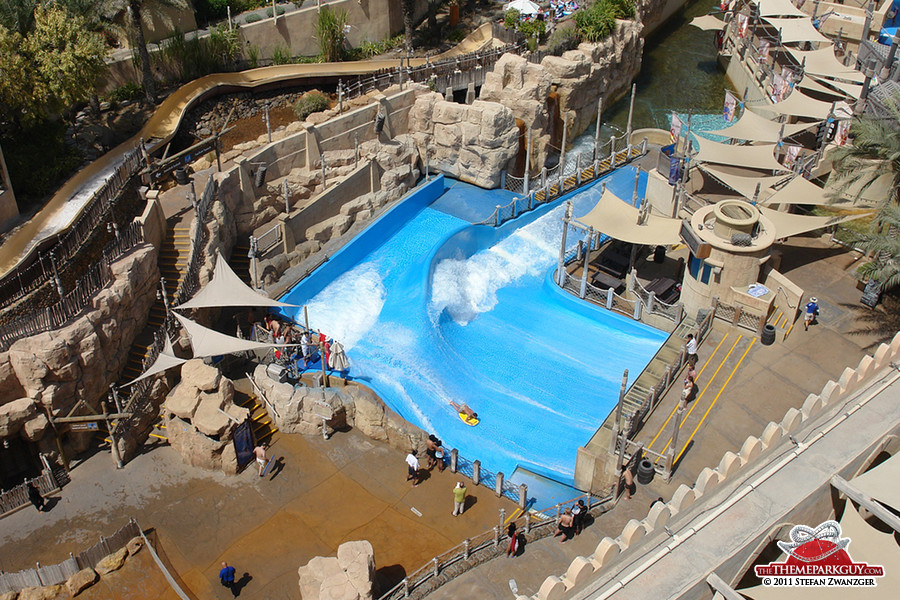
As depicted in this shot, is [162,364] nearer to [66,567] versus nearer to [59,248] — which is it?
[59,248]

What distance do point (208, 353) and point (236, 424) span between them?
9.13ft

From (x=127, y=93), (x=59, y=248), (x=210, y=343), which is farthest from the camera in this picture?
(x=127, y=93)

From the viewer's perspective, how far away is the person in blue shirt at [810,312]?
2972 centimetres

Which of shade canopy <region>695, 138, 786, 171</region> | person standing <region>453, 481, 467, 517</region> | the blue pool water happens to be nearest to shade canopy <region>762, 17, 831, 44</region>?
shade canopy <region>695, 138, 786, 171</region>

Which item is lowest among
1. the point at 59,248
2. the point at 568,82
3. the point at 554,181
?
the point at 554,181

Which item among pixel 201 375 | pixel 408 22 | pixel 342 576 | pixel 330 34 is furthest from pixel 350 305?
pixel 408 22

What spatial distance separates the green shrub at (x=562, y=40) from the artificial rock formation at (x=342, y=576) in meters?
33.4

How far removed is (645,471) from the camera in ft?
81.1

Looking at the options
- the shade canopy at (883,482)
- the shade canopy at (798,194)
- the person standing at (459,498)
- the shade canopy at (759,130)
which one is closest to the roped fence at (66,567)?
the person standing at (459,498)

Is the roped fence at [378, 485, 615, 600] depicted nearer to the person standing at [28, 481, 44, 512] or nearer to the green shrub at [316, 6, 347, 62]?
the person standing at [28, 481, 44, 512]

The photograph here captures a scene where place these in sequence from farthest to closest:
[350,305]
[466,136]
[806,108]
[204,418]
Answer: [806,108], [466,136], [350,305], [204,418]

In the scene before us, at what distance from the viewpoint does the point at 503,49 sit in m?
47.2

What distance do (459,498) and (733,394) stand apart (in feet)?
31.9

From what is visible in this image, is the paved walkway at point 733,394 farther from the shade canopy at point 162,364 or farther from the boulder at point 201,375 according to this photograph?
the shade canopy at point 162,364
